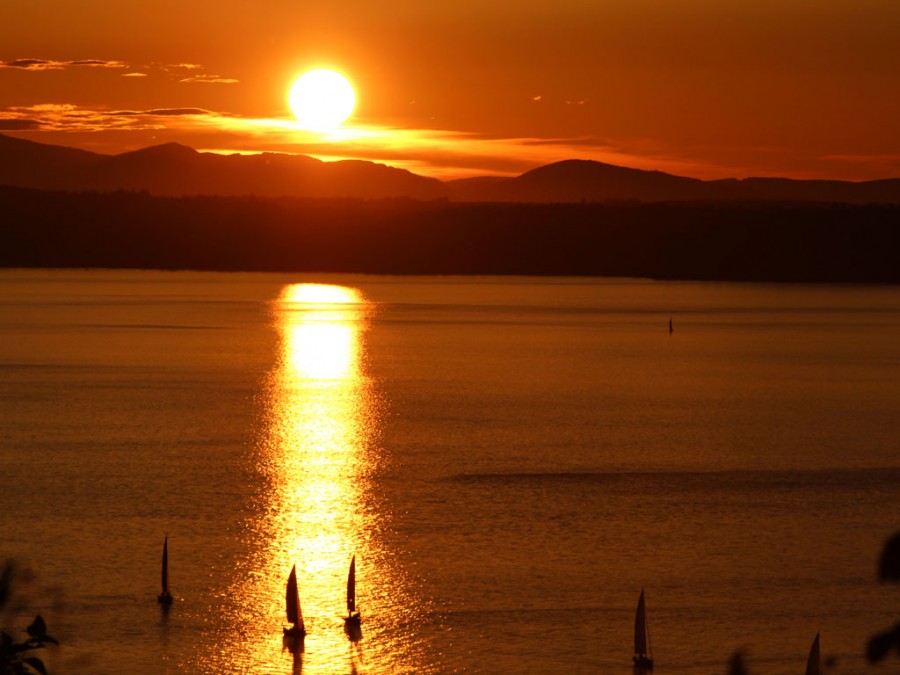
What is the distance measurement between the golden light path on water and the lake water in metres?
0.11

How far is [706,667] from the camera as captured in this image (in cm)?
2284

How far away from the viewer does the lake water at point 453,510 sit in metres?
24.4

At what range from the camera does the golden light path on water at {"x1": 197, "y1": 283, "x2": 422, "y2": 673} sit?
23.6 m

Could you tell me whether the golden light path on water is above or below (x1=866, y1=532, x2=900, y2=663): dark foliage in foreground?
below

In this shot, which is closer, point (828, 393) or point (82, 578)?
point (82, 578)

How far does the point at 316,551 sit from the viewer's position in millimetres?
31828

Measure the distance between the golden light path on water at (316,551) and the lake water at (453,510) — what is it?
0.35ft

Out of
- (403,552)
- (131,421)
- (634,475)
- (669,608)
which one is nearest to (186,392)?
(131,421)

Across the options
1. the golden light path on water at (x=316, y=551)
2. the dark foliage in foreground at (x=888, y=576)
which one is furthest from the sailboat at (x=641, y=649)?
the dark foliage in foreground at (x=888, y=576)

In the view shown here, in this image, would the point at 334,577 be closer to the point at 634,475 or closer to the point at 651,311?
the point at 634,475

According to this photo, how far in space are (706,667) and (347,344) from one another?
89.9 meters

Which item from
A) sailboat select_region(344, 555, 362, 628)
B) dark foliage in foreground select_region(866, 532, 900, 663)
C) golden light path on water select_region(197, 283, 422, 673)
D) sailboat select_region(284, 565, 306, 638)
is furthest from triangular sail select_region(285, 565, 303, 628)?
dark foliage in foreground select_region(866, 532, 900, 663)

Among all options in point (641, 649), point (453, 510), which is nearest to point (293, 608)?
point (641, 649)

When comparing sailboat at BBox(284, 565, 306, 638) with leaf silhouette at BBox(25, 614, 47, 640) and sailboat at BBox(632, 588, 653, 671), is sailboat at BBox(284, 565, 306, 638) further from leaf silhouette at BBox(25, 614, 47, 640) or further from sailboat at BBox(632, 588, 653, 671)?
leaf silhouette at BBox(25, 614, 47, 640)
